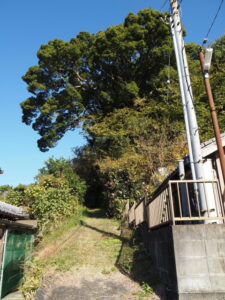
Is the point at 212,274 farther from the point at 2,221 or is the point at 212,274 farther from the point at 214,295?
the point at 2,221

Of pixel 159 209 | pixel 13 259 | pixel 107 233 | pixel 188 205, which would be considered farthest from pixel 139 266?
pixel 107 233

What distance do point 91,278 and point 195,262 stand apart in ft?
10.3

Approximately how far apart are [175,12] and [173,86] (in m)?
7.81

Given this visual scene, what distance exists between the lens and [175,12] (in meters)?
7.03

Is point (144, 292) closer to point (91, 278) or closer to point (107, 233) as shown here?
point (91, 278)

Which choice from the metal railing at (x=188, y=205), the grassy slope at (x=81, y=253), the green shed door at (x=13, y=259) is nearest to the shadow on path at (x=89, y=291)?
the grassy slope at (x=81, y=253)

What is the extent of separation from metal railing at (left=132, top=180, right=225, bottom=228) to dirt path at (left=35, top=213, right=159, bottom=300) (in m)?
1.65

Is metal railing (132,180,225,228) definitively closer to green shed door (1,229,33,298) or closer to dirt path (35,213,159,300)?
dirt path (35,213,159,300)

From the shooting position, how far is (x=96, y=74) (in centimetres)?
1841

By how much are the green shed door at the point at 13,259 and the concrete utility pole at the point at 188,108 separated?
517 cm

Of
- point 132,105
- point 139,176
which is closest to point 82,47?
point 132,105

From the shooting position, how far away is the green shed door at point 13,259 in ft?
19.2

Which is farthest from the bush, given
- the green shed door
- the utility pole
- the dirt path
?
the utility pole

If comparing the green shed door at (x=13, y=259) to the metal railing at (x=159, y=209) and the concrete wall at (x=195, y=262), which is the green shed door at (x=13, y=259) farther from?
the concrete wall at (x=195, y=262)
